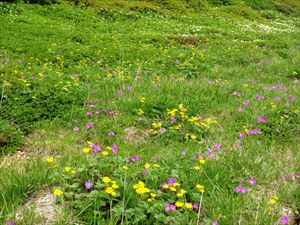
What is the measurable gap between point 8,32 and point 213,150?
1452 centimetres

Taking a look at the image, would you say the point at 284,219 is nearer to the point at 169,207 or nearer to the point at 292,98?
the point at 169,207

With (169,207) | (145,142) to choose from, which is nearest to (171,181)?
(169,207)

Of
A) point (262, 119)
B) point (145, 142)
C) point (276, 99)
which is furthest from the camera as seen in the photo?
point (276, 99)

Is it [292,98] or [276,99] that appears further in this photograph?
[292,98]

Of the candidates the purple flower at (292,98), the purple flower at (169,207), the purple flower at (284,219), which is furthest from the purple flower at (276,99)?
the purple flower at (169,207)

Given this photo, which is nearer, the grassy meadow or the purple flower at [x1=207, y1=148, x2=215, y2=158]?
the grassy meadow

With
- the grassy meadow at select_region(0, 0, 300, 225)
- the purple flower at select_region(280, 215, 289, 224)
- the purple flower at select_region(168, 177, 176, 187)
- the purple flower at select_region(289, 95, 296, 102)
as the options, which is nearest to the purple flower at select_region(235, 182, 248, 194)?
the grassy meadow at select_region(0, 0, 300, 225)

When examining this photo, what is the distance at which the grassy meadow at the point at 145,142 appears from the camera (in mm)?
3486

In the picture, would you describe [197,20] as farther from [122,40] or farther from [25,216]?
[25,216]

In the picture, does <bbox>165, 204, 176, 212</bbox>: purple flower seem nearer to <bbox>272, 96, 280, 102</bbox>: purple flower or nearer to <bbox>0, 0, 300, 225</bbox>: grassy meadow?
<bbox>0, 0, 300, 225</bbox>: grassy meadow

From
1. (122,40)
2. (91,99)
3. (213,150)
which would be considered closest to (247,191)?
(213,150)

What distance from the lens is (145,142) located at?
573cm

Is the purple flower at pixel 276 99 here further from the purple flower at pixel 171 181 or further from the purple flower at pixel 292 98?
the purple flower at pixel 171 181

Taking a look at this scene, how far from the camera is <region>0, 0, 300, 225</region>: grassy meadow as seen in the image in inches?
137
